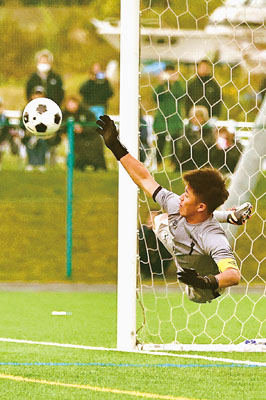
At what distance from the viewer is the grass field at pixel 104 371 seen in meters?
6.37

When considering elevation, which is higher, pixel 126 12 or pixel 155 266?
pixel 126 12

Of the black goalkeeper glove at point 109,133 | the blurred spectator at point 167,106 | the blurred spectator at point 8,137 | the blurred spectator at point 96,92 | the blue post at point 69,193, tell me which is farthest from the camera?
the blurred spectator at point 96,92

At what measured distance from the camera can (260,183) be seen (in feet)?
51.1

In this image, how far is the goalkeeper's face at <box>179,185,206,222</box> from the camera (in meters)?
6.52

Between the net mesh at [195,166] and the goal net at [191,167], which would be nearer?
the goal net at [191,167]

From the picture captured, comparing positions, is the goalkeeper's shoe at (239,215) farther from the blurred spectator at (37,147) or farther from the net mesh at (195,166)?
the blurred spectator at (37,147)

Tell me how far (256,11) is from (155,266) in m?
3.84

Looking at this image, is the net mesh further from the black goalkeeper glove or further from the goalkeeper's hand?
the goalkeeper's hand

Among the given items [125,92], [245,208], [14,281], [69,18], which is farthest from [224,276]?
[69,18]

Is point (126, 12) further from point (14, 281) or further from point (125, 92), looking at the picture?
point (14, 281)

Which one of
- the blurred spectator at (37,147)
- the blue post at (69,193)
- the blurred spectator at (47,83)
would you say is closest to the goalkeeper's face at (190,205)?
the blue post at (69,193)

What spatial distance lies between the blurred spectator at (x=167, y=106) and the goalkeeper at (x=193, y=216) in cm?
409

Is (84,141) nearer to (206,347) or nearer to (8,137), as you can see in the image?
(8,137)

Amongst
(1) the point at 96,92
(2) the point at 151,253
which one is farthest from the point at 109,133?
(1) the point at 96,92
